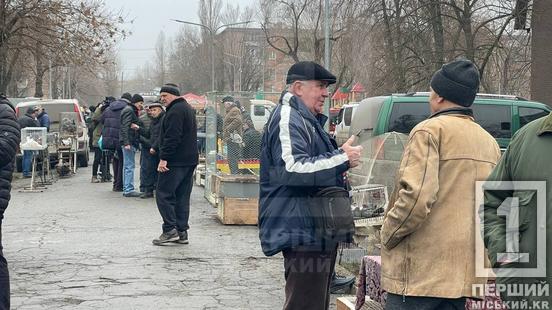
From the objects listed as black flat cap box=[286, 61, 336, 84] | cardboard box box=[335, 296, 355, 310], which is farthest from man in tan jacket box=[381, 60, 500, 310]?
cardboard box box=[335, 296, 355, 310]

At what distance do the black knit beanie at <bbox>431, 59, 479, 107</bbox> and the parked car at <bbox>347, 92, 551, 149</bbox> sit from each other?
8013 millimetres

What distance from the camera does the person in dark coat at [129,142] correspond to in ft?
46.0

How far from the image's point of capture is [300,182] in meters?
4.21

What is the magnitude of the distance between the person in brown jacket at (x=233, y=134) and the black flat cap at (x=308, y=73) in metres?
7.39

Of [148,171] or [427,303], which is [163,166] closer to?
[148,171]

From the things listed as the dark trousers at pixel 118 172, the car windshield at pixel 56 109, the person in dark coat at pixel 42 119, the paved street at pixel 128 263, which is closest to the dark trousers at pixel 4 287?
the paved street at pixel 128 263

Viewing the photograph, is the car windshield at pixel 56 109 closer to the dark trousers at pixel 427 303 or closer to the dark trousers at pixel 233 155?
the dark trousers at pixel 233 155

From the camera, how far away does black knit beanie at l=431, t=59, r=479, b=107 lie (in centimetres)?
383

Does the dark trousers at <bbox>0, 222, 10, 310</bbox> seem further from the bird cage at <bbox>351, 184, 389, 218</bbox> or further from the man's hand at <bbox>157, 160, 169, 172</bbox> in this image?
the bird cage at <bbox>351, 184, 389, 218</bbox>

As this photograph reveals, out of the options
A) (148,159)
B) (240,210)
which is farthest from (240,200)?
(148,159)

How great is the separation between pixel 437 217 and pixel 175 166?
571 centimetres

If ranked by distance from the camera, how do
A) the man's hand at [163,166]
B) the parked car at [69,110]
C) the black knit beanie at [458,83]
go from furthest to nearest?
the parked car at [69,110]
the man's hand at [163,166]
the black knit beanie at [458,83]

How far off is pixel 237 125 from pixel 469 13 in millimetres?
17830

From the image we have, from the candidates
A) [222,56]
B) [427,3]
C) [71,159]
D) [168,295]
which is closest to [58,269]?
[168,295]
